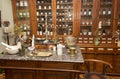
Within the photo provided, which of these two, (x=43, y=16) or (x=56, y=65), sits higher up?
(x=43, y=16)

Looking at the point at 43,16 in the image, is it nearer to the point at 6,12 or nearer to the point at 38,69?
the point at 6,12

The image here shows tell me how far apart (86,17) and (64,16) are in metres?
0.57

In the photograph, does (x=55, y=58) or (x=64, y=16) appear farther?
(x=64, y=16)

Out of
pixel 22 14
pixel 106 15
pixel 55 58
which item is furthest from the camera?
pixel 22 14

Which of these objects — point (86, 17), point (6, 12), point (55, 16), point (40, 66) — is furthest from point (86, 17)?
point (6, 12)

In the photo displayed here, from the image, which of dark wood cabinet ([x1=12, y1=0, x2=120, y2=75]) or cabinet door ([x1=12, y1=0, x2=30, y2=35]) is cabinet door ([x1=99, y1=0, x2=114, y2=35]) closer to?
dark wood cabinet ([x1=12, y1=0, x2=120, y2=75])

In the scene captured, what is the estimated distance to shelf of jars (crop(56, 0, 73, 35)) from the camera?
12.7 ft

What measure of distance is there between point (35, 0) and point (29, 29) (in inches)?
30.4

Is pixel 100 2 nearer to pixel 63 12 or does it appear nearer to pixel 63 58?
pixel 63 12

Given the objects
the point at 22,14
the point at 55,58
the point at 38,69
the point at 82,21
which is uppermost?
the point at 22,14

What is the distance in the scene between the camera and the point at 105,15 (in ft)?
12.6

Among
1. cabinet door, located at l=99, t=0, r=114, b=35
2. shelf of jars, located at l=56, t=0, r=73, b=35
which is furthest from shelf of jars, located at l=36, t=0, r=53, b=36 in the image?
cabinet door, located at l=99, t=0, r=114, b=35

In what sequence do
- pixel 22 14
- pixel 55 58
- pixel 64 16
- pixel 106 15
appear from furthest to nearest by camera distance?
pixel 22 14
pixel 64 16
pixel 106 15
pixel 55 58

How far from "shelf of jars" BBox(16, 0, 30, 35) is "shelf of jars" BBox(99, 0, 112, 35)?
1.92 meters
